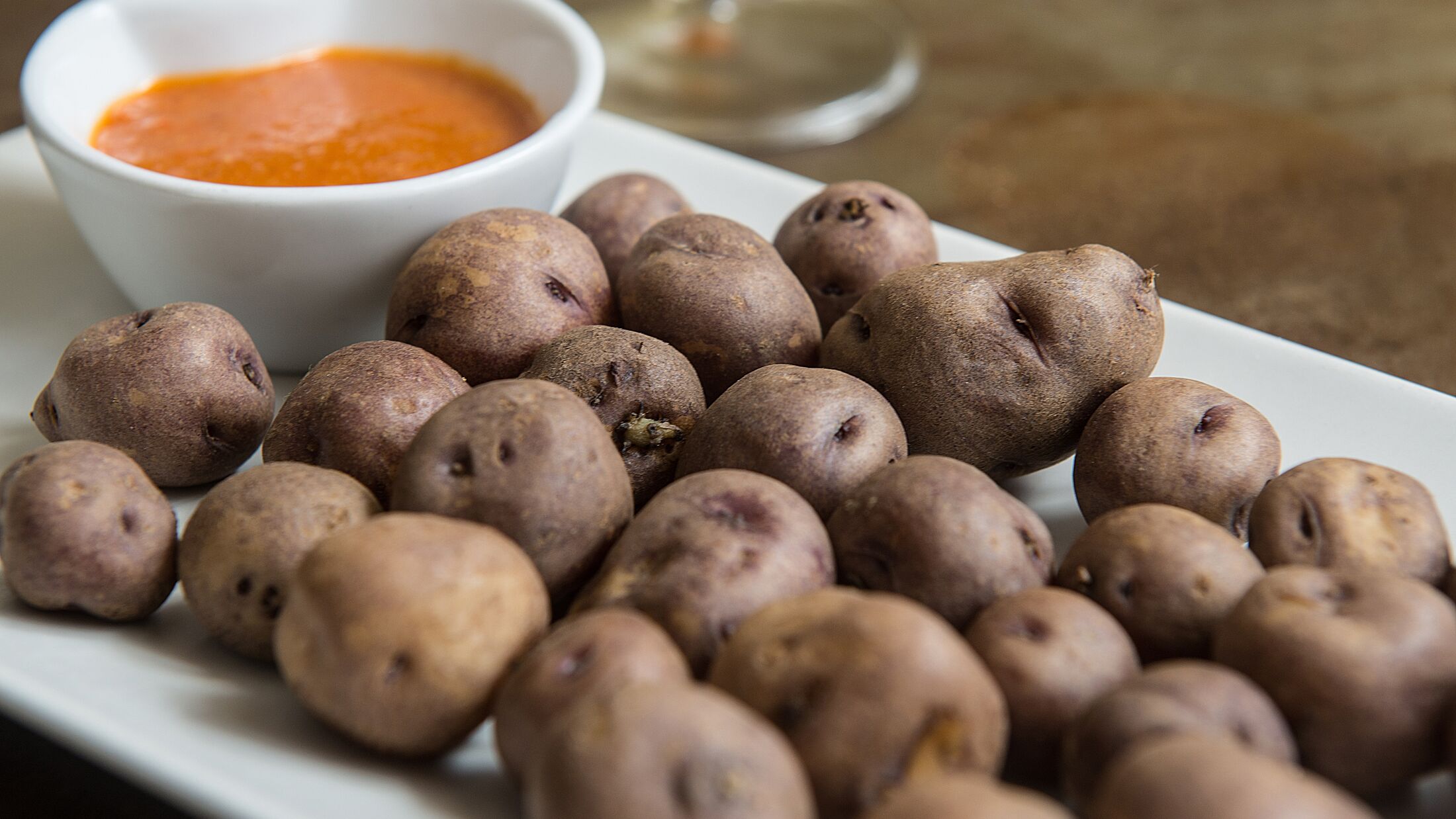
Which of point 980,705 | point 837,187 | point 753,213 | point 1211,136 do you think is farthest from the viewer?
point 1211,136

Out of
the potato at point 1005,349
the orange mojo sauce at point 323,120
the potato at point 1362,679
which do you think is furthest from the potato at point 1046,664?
the orange mojo sauce at point 323,120

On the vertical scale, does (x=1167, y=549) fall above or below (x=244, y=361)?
above

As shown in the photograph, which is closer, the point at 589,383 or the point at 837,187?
the point at 589,383

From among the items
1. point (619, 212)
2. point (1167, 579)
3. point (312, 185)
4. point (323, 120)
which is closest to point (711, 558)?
point (1167, 579)

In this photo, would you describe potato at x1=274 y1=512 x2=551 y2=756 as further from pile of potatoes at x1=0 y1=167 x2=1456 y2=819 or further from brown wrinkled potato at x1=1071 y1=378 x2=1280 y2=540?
brown wrinkled potato at x1=1071 y1=378 x2=1280 y2=540

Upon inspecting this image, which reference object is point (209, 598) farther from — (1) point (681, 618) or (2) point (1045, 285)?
(2) point (1045, 285)

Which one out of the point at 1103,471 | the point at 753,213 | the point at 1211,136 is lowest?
the point at 1211,136

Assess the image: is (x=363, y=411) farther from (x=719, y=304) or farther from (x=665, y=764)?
(x=665, y=764)

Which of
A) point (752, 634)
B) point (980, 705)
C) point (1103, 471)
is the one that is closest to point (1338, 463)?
point (1103, 471)
